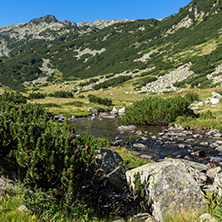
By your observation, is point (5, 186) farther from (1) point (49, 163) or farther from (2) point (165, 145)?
(2) point (165, 145)

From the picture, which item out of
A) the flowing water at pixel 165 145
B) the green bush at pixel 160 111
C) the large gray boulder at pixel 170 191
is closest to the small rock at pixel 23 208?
the large gray boulder at pixel 170 191


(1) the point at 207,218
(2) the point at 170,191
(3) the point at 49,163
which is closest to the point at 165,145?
(2) the point at 170,191

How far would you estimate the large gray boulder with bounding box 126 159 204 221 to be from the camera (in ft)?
15.7

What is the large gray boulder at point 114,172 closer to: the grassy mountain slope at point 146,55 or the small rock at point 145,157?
the small rock at point 145,157

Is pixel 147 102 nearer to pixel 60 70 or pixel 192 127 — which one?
pixel 192 127

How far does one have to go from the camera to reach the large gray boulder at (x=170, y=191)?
188 inches

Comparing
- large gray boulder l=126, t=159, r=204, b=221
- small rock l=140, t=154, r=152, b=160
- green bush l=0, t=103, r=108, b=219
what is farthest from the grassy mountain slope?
green bush l=0, t=103, r=108, b=219

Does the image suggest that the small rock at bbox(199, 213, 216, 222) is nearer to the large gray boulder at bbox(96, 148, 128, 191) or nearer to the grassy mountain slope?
the large gray boulder at bbox(96, 148, 128, 191)

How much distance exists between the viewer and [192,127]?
17359 millimetres

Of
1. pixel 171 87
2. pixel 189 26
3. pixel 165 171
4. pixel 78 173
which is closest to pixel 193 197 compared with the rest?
pixel 165 171

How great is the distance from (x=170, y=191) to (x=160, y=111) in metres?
15.0

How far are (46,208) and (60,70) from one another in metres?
148

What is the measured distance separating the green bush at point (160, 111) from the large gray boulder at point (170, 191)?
1440cm

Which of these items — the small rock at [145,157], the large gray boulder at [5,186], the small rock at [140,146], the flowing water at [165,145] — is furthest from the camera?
the small rock at [140,146]
